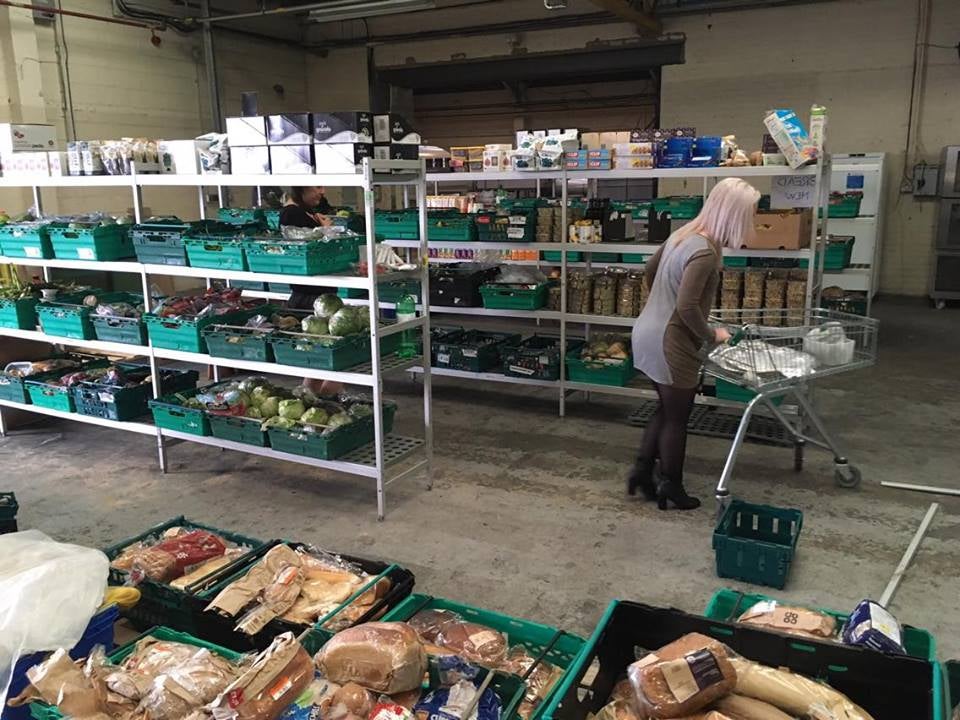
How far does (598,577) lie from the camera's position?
3.64m

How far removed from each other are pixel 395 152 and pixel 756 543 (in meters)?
2.80

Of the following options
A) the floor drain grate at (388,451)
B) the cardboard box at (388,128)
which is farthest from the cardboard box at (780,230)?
the floor drain grate at (388,451)

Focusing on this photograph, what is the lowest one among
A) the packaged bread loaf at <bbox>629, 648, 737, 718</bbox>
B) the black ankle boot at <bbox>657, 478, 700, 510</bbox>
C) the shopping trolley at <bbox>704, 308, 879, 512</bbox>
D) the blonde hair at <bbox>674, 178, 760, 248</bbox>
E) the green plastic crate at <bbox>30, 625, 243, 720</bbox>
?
the black ankle boot at <bbox>657, 478, 700, 510</bbox>

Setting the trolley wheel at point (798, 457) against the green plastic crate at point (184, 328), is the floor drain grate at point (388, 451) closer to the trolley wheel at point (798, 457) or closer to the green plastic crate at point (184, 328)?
the green plastic crate at point (184, 328)

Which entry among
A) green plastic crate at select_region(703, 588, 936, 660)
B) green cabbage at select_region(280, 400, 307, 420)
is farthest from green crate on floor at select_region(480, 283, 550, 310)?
green plastic crate at select_region(703, 588, 936, 660)

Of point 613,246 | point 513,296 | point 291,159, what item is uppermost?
point 291,159

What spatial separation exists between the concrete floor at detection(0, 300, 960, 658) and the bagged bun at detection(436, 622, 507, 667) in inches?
31.8

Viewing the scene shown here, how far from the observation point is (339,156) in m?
4.24

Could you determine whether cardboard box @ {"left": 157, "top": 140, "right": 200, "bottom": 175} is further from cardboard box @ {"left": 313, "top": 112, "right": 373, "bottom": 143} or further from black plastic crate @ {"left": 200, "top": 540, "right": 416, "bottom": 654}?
black plastic crate @ {"left": 200, "top": 540, "right": 416, "bottom": 654}

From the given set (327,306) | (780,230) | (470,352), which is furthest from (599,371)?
(327,306)

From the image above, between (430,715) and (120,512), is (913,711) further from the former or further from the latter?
(120,512)

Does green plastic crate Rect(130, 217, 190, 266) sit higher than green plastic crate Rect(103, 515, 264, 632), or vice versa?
green plastic crate Rect(130, 217, 190, 266)

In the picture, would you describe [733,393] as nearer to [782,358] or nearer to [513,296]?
[782,358]

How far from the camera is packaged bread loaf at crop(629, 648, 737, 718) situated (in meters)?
1.78
